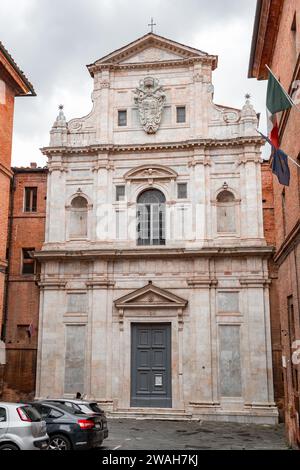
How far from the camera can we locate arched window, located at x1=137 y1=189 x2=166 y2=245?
90.7ft

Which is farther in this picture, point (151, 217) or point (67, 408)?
point (151, 217)

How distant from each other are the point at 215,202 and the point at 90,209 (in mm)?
6317

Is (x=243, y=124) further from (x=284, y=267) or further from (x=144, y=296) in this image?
(x=284, y=267)

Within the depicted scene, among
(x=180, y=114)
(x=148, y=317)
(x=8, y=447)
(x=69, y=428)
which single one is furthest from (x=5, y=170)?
(x=180, y=114)

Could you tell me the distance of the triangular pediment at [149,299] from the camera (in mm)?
26516

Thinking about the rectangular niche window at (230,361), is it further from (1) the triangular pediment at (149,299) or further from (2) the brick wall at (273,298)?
(1) the triangular pediment at (149,299)

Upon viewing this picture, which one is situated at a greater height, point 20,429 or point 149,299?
point 149,299

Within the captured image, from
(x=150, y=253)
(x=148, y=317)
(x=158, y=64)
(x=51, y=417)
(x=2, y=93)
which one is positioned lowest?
(x=51, y=417)

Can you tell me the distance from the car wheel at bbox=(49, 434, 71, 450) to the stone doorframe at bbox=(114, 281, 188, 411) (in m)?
10.9

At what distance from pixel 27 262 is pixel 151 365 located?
8.63m

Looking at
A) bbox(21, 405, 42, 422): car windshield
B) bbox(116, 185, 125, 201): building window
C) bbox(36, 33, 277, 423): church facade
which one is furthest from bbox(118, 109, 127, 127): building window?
bbox(21, 405, 42, 422): car windshield

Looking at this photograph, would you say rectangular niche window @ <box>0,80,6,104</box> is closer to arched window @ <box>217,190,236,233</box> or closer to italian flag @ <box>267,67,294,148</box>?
italian flag @ <box>267,67,294,148</box>

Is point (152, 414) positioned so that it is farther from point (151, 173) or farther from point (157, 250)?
point (151, 173)

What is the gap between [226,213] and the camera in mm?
27625
